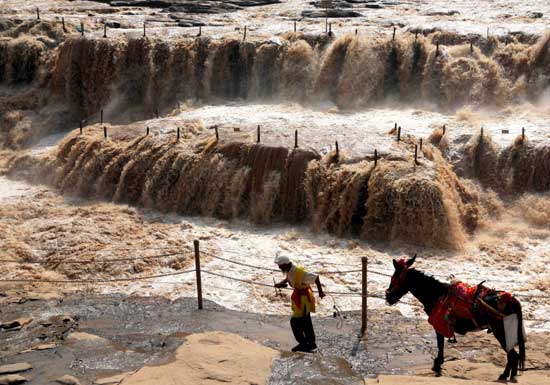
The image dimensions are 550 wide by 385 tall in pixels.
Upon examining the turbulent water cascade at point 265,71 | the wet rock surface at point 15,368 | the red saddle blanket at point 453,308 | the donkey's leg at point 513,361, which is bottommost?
the wet rock surface at point 15,368

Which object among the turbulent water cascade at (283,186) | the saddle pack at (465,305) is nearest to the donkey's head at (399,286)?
the saddle pack at (465,305)

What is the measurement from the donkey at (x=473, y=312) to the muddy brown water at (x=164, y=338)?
93cm

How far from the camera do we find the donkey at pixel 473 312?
7074 millimetres

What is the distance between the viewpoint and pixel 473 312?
7.16m

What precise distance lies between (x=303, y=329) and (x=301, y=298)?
470mm

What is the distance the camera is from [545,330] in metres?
9.91

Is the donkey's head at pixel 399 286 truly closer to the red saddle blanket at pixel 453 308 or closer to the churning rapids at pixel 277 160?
the red saddle blanket at pixel 453 308

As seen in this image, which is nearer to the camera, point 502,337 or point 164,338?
point 502,337

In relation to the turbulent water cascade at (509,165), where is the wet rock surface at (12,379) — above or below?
below

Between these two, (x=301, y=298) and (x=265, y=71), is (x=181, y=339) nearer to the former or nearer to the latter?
(x=301, y=298)

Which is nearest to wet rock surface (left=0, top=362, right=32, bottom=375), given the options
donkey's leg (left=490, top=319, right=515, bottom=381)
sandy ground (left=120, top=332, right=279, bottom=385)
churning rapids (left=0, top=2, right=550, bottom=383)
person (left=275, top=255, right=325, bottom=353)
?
sandy ground (left=120, top=332, right=279, bottom=385)

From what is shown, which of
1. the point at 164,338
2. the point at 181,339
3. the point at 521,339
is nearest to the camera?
the point at 521,339

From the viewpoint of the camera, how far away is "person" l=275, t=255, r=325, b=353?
7.55m

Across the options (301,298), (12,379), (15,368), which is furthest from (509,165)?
(12,379)
